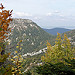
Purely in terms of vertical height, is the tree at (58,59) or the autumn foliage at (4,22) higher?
the autumn foliage at (4,22)

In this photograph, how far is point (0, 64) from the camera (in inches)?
286

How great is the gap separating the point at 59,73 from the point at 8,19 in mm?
5575

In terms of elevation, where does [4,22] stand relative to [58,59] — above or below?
above

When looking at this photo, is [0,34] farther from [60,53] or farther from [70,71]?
[60,53]

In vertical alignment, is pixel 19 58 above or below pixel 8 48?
below

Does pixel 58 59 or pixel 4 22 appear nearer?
pixel 4 22

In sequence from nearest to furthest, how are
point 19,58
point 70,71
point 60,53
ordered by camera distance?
point 70,71 → point 19,58 → point 60,53

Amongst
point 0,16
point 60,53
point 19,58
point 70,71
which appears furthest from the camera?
point 60,53

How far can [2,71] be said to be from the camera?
6090 mm

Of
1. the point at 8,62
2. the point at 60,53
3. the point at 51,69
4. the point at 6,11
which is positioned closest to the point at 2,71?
the point at 8,62

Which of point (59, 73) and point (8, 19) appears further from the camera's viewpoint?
point (8, 19)

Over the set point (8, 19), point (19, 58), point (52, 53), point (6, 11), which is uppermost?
point (6, 11)

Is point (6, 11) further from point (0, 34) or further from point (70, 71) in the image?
point (70, 71)

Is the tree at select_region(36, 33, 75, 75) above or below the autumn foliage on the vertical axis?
below
